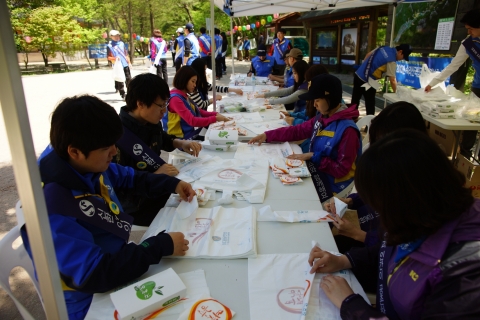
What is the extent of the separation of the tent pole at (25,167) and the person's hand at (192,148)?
1538 mm

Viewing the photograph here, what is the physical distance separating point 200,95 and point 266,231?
8.65 ft

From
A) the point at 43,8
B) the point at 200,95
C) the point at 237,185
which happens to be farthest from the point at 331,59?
the point at 43,8

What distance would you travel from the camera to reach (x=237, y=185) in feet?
5.57

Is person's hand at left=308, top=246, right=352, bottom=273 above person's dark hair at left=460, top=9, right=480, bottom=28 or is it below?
below

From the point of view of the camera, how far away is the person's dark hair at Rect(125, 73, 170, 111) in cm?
185

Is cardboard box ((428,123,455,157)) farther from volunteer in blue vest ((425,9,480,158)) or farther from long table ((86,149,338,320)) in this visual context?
long table ((86,149,338,320))

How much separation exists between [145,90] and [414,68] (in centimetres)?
561

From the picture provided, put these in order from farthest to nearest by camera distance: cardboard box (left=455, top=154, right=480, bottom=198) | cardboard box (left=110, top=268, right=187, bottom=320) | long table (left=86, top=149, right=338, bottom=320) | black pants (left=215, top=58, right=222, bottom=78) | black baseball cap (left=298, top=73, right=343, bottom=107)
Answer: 1. black pants (left=215, top=58, right=222, bottom=78)
2. cardboard box (left=455, top=154, right=480, bottom=198)
3. black baseball cap (left=298, top=73, right=343, bottom=107)
4. long table (left=86, top=149, right=338, bottom=320)
5. cardboard box (left=110, top=268, right=187, bottom=320)

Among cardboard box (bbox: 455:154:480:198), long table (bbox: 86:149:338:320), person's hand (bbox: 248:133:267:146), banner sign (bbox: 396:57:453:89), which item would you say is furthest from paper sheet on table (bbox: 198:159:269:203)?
banner sign (bbox: 396:57:453:89)

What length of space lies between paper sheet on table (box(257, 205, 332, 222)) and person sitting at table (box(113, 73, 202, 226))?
0.65 meters

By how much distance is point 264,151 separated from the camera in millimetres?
2250

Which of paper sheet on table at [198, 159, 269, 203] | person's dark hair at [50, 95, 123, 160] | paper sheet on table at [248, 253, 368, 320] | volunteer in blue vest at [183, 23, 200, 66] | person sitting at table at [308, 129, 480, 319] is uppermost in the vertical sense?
volunteer in blue vest at [183, 23, 200, 66]

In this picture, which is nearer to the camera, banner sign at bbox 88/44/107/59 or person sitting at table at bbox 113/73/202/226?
person sitting at table at bbox 113/73/202/226

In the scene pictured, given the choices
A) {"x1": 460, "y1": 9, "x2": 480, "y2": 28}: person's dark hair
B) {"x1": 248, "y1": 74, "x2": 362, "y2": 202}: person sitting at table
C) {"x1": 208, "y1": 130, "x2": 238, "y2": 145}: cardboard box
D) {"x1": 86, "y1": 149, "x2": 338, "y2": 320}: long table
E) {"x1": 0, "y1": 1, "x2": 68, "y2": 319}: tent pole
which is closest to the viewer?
{"x1": 0, "y1": 1, "x2": 68, "y2": 319}: tent pole
